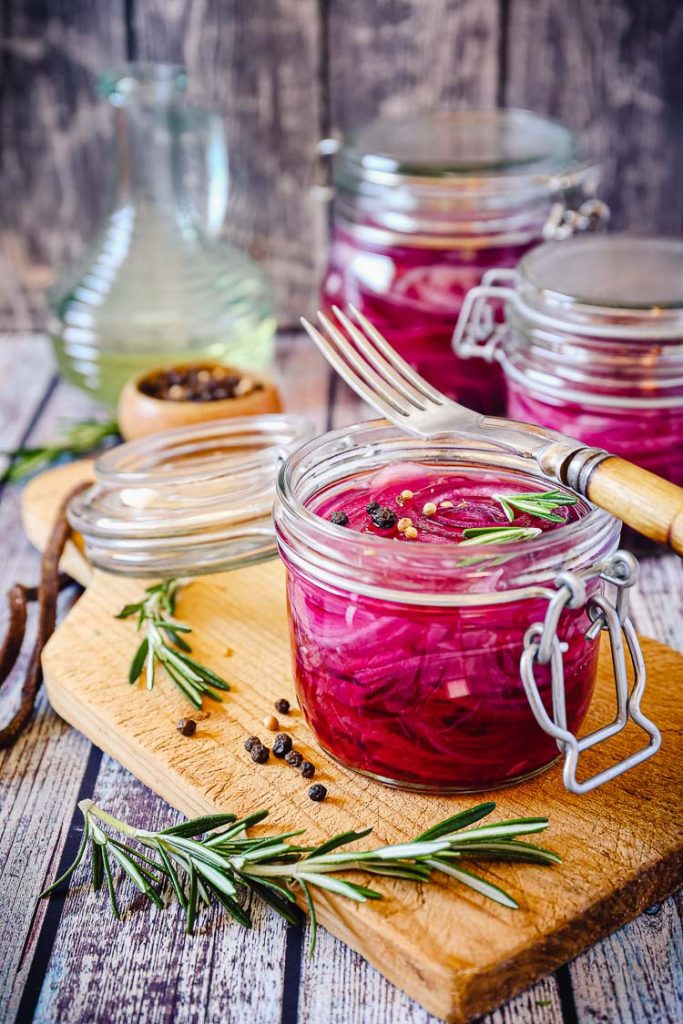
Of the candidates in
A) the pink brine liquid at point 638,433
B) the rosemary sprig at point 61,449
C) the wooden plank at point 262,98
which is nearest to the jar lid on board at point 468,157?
the wooden plank at point 262,98

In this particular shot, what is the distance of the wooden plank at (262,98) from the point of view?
6.26 feet

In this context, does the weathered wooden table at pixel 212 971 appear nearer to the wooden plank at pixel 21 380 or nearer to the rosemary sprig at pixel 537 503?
the rosemary sprig at pixel 537 503

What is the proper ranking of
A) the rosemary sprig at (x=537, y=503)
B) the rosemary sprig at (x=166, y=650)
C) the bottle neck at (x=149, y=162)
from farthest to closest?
1. the bottle neck at (x=149, y=162)
2. the rosemary sprig at (x=166, y=650)
3. the rosemary sprig at (x=537, y=503)

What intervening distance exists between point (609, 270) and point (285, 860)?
0.86m

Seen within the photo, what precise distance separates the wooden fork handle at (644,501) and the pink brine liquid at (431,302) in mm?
692

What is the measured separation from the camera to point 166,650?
3.62 feet

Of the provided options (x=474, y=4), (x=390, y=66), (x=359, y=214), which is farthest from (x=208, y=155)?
(x=474, y=4)

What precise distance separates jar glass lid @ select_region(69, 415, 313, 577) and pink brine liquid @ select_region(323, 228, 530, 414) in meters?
0.34

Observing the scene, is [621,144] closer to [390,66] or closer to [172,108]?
[390,66]

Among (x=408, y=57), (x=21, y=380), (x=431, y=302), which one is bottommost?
(x=21, y=380)

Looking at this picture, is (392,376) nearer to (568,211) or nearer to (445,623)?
(445,623)

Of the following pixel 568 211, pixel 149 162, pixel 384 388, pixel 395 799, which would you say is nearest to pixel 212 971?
pixel 395 799

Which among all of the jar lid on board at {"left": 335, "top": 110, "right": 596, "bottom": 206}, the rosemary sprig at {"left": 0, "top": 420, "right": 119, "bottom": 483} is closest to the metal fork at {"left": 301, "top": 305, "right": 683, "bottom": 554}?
the jar lid on board at {"left": 335, "top": 110, "right": 596, "bottom": 206}

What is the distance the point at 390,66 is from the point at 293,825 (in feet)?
4.65
